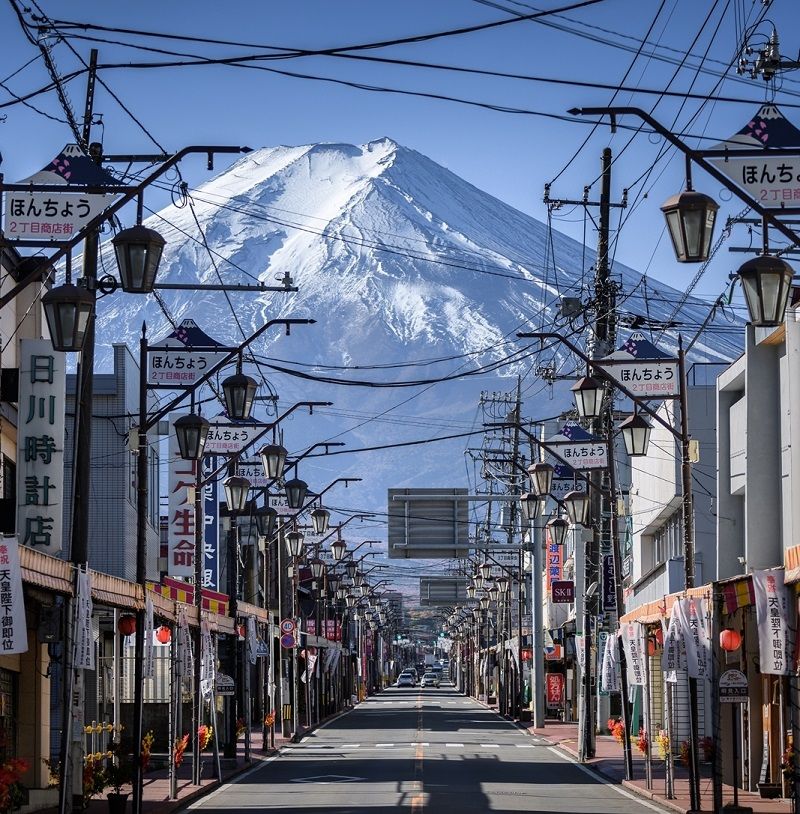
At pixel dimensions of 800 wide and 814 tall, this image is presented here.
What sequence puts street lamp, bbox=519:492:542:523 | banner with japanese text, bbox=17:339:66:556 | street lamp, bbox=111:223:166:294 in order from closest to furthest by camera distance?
street lamp, bbox=111:223:166:294, banner with japanese text, bbox=17:339:66:556, street lamp, bbox=519:492:542:523

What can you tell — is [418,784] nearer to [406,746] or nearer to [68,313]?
[406,746]

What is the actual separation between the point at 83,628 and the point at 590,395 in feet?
37.6

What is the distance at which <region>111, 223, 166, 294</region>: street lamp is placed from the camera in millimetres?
17484

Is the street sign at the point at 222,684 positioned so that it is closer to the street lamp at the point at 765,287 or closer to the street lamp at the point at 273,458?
the street lamp at the point at 273,458

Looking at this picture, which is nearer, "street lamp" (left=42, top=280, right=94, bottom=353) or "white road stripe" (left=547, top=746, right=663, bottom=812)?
"street lamp" (left=42, top=280, right=94, bottom=353)

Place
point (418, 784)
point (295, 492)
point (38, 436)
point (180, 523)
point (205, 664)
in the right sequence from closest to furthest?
1. point (38, 436)
2. point (418, 784)
3. point (205, 664)
4. point (295, 492)
5. point (180, 523)

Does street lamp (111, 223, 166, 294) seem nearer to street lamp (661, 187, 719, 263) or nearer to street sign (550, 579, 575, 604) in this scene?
street lamp (661, 187, 719, 263)

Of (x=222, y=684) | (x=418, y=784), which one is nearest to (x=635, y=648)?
(x=418, y=784)

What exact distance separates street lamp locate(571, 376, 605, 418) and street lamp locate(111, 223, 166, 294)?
1438cm

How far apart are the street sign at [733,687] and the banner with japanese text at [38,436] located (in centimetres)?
1258

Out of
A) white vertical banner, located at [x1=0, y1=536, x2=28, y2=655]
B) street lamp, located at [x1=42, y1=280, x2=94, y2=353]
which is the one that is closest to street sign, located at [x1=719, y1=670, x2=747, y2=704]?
white vertical banner, located at [x1=0, y1=536, x2=28, y2=655]

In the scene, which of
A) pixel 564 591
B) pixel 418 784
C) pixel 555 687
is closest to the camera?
pixel 418 784

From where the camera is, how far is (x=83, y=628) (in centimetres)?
2333

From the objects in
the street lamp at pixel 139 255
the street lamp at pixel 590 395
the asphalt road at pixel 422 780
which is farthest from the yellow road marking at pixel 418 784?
the street lamp at pixel 139 255
